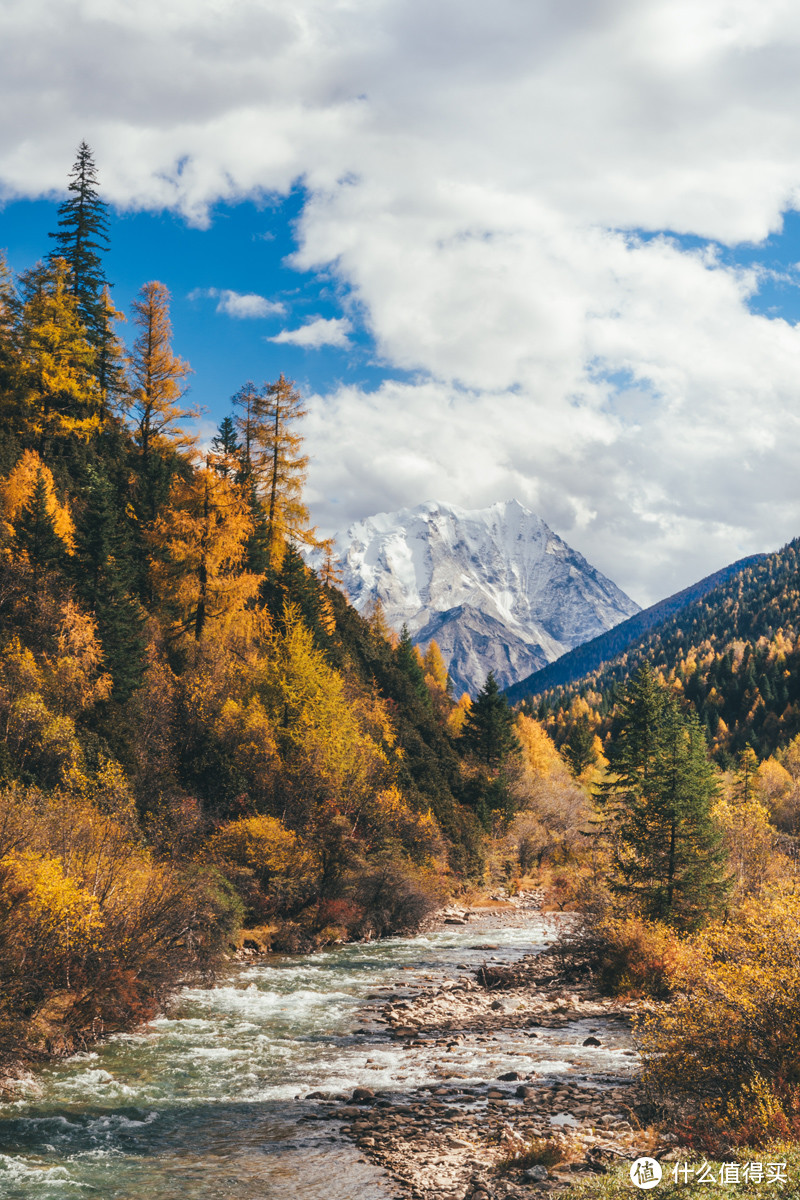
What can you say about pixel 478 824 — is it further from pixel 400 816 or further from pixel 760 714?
pixel 760 714

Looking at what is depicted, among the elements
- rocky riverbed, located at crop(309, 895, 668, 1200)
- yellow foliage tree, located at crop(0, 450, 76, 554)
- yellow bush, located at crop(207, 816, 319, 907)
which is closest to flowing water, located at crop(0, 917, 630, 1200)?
rocky riverbed, located at crop(309, 895, 668, 1200)

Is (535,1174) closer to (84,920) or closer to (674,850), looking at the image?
(84,920)

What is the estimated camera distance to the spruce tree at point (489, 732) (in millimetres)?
85250

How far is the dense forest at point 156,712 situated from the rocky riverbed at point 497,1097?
7.98m

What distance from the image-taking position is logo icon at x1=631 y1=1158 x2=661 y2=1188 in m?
10.1

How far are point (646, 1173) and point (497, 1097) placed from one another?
8040mm

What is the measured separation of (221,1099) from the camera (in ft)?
57.9

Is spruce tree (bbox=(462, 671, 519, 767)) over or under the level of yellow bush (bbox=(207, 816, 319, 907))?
Result: over

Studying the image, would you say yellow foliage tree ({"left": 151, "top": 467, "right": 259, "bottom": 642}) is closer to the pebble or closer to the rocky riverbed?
the rocky riverbed

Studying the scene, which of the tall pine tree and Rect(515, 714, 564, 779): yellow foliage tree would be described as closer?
the tall pine tree

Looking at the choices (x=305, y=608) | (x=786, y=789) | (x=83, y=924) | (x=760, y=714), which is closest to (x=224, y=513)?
(x=305, y=608)

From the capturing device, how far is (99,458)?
5497 cm

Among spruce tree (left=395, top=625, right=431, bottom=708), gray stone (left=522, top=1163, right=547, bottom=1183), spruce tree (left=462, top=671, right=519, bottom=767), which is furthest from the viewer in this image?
spruce tree (left=395, top=625, right=431, bottom=708)

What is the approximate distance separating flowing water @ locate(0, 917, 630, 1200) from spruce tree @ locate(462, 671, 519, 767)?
56.8 m
